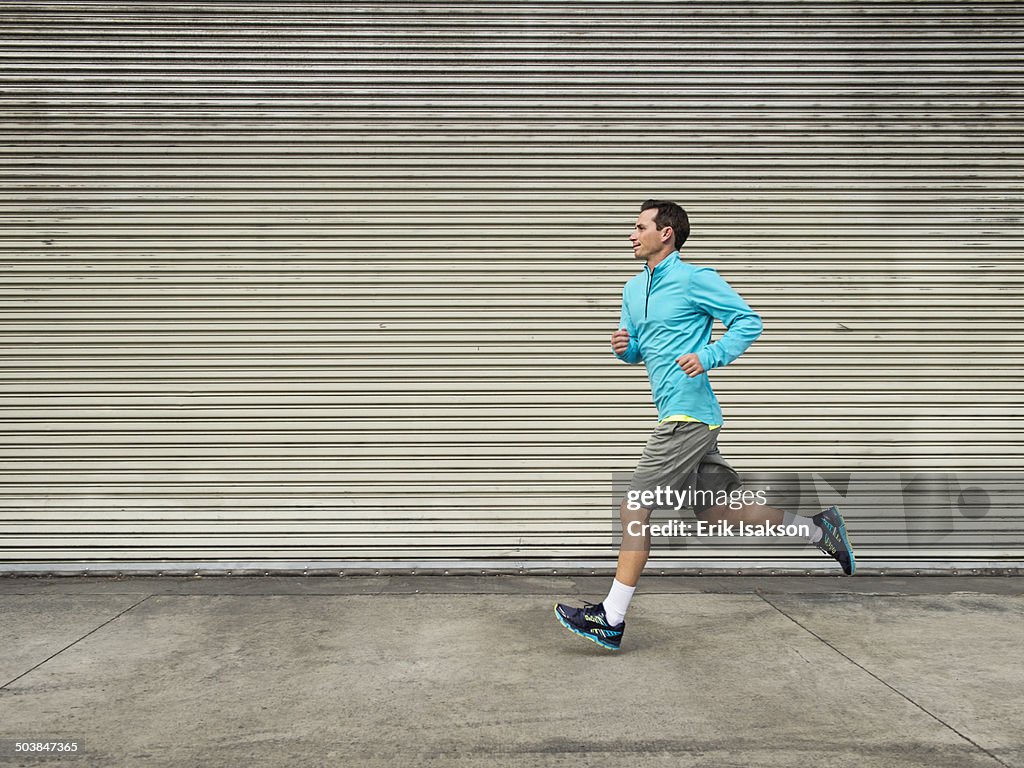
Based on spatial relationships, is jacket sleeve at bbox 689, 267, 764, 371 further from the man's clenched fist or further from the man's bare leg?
the man's bare leg

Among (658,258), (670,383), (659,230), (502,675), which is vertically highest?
(659,230)

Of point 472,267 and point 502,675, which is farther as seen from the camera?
point 472,267

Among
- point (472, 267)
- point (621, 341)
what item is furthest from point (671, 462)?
point (472, 267)

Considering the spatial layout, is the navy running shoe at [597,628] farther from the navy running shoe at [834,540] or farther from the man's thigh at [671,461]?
the navy running shoe at [834,540]

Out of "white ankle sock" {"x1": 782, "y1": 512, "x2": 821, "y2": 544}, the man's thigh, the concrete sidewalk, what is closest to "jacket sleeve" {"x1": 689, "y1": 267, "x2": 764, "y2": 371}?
the man's thigh

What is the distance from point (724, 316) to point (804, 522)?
1.12 meters

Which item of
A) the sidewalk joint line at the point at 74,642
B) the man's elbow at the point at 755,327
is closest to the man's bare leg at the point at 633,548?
the man's elbow at the point at 755,327

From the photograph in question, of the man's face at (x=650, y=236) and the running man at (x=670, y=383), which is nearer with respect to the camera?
the running man at (x=670, y=383)

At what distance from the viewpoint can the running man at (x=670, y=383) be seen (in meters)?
3.38

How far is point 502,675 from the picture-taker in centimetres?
311

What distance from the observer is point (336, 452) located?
15.9 ft

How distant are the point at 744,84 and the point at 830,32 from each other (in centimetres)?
62

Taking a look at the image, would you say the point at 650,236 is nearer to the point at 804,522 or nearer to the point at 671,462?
the point at 671,462

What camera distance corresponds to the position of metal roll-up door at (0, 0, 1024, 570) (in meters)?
4.83
